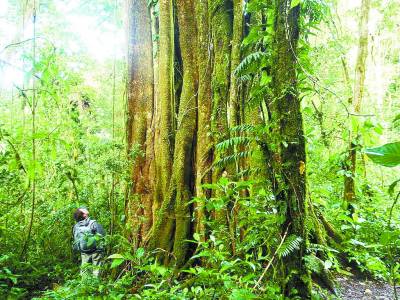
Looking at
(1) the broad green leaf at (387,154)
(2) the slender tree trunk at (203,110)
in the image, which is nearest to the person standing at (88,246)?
(2) the slender tree trunk at (203,110)

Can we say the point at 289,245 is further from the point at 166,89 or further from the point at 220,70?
the point at 166,89

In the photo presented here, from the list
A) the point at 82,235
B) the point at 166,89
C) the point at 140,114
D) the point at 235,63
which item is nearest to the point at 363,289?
the point at 235,63

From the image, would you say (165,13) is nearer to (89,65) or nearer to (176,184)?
(176,184)

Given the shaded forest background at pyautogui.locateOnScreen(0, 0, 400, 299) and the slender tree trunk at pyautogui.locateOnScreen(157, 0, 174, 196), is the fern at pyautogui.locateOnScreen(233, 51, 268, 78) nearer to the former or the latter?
the shaded forest background at pyautogui.locateOnScreen(0, 0, 400, 299)

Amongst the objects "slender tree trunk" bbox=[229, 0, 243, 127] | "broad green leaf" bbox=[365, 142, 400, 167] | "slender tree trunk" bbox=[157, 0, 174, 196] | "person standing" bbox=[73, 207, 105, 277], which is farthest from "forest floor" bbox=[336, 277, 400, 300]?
"person standing" bbox=[73, 207, 105, 277]

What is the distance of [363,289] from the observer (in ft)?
12.1

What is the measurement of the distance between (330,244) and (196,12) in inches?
127

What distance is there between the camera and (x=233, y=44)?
12.8ft

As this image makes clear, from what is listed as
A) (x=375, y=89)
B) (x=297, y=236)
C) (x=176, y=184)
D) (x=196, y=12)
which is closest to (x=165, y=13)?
(x=196, y=12)

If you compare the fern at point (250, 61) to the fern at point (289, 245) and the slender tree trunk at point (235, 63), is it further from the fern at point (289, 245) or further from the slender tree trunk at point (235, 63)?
the slender tree trunk at point (235, 63)

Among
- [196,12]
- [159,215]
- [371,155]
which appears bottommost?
[159,215]

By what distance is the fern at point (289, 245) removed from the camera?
77.9 inches

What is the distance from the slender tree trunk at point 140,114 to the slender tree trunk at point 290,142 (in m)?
2.84

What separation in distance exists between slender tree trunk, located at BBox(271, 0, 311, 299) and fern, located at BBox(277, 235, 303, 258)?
8 cm
